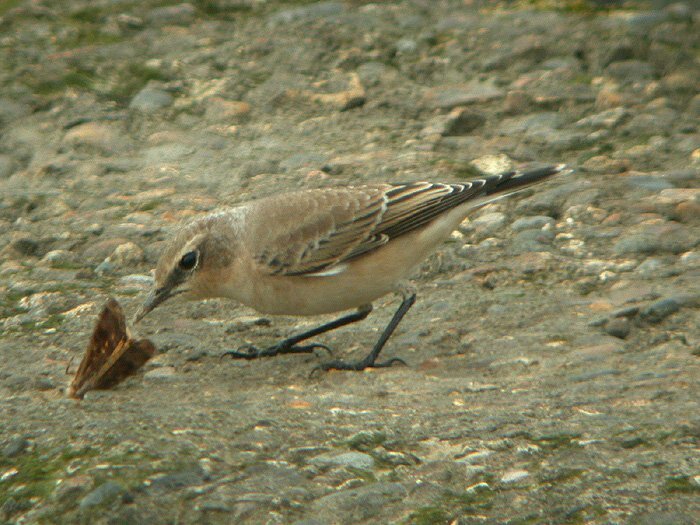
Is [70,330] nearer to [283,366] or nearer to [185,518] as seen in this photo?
[283,366]

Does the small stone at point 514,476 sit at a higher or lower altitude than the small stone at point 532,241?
higher

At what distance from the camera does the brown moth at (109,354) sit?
512 centimetres

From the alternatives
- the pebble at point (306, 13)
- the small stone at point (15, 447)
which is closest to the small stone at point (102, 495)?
the small stone at point (15, 447)

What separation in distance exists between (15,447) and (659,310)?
3.30 m

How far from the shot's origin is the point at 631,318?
570 cm

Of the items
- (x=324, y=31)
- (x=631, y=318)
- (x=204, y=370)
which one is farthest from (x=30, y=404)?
(x=324, y=31)

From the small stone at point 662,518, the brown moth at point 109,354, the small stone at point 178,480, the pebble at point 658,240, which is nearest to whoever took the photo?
the small stone at point 662,518

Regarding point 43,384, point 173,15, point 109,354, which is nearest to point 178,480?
point 109,354

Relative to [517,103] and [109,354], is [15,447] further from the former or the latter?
[517,103]

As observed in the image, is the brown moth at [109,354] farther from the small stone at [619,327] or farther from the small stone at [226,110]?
the small stone at [226,110]

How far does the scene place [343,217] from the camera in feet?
21.0

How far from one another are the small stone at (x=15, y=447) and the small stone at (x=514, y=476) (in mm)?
1864

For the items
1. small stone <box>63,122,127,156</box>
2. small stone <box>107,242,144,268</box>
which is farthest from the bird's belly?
small stone <box>63,122,127,156</box>

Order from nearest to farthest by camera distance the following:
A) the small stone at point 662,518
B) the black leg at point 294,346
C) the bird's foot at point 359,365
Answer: the small stone at point 662,518 < the bird's foot at point 359,365 < the black leg at point 294,346
